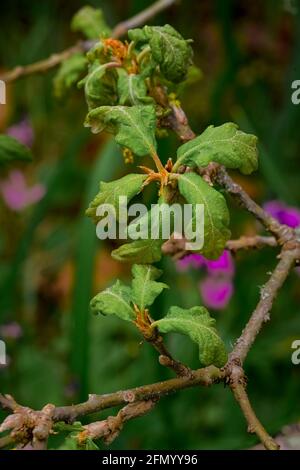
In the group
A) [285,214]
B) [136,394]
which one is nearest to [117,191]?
[136,394]

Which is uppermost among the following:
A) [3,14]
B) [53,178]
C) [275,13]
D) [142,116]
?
[3,14]

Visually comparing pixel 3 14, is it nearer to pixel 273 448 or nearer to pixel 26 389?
pixel 26 389

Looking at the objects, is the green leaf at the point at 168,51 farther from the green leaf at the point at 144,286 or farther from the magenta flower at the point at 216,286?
the magenta flower at the point at 216,286

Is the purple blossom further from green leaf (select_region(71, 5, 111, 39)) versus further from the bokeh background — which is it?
green leaf (select_region(71, 5, 111, 39))

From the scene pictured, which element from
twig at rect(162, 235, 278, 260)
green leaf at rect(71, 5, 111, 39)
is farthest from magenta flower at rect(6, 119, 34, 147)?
twig at rect(162, 235, 278, 260)

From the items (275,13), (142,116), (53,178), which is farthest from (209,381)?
(275,13)

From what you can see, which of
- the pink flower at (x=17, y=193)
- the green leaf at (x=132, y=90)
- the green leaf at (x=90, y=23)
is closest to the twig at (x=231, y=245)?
the green leaf at (x=132, y=90)

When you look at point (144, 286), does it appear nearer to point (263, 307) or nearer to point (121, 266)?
point (263, 307)
